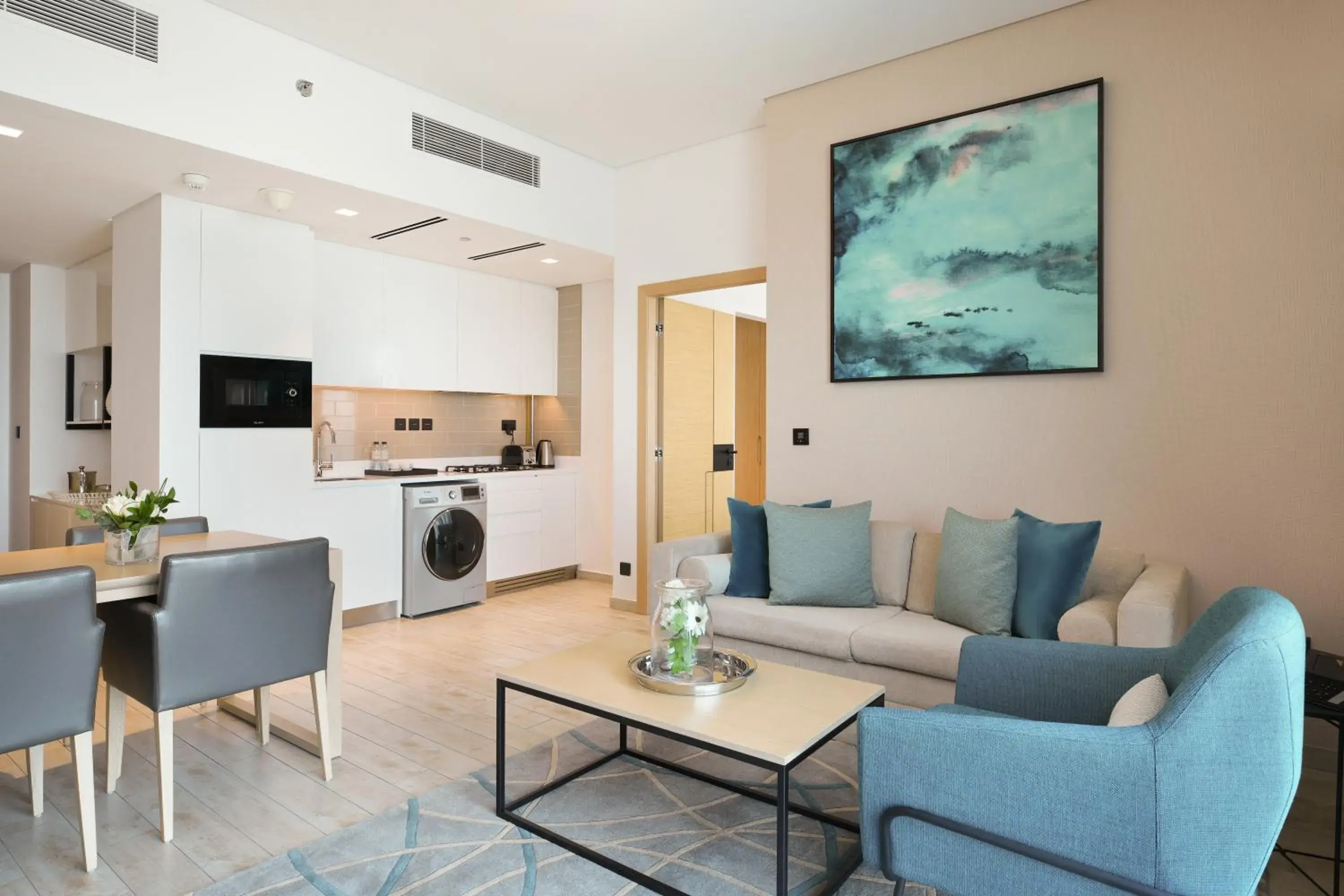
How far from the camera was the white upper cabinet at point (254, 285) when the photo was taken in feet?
13.0

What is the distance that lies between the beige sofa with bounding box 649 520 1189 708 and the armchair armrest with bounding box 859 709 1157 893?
111 cm

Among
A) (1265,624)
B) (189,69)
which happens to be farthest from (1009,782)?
(189,69)

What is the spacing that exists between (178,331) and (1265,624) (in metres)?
4.35

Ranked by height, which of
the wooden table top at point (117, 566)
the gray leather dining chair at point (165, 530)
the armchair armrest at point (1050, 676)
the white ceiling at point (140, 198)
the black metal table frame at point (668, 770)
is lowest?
the black metal table frame at point (668, 770)


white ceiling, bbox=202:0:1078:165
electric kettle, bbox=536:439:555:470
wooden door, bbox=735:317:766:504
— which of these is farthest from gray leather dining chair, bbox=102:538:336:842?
wooden door, bbox=735:317:766:504

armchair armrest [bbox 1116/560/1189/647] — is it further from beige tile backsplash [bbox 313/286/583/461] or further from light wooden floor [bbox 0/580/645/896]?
beige tile backsplash [bbox 313/286/583/461]

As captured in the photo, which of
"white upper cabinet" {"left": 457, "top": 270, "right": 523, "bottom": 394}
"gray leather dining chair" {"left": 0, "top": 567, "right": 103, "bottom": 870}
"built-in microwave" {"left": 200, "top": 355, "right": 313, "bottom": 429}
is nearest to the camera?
"gray leather dining chair" {"left": 0, "top": 567, "right": 103, "bottom": 870}

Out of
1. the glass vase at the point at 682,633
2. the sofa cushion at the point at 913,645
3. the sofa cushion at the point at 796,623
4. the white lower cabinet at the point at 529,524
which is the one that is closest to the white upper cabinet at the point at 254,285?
the white lower cabinet at the point at 529,524

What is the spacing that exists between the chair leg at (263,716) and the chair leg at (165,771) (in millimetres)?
672

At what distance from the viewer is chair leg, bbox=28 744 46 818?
2357mm

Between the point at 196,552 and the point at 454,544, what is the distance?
2.82 meters

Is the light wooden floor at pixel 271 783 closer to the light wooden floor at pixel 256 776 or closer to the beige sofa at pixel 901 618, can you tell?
the light wooden floor at pixel 256 776

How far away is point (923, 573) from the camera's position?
3318 millimetres

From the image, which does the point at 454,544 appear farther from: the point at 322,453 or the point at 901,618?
the point at 901,618
